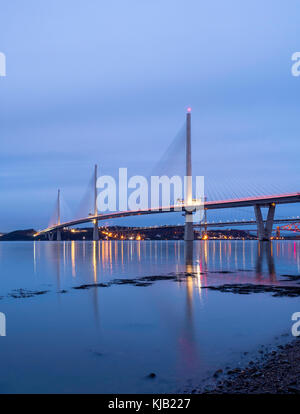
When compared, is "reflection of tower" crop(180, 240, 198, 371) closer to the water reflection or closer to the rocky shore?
the rocky shore

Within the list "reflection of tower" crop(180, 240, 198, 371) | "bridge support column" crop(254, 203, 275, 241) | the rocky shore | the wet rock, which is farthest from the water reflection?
"bridge support column" crop(254, 203, 275, 241)

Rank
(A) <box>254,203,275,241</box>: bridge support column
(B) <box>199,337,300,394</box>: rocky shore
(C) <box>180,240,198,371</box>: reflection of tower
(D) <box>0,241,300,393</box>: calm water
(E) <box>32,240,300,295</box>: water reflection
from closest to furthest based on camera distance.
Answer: (B) <box>199,337,300,394</box>: rocky shore < (D) <box>0,241,300,393</box>: calm water < (C) <box>180,240,198,371</box>: reflection of tower < (E) <box>32,240,300,295</box>: water reflection < (A) <box>254,203,275,241</box>: bridge support column

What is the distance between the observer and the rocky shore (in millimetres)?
5508

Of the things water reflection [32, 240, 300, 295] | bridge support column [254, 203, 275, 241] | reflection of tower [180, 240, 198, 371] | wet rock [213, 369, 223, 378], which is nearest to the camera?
wet rock [213, 369, 223, 378]

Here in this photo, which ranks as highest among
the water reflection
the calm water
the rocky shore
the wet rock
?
the rocky shore

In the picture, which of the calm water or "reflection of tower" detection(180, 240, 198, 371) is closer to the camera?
the calm water

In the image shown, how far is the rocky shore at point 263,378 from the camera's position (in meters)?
5.51

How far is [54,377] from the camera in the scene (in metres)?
6.57

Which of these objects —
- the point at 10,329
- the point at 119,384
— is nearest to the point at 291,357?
the point at 119,384

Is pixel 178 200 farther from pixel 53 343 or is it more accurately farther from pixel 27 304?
pixel 53 343

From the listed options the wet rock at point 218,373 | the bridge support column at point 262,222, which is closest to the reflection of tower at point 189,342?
the wet rock at point 218,373

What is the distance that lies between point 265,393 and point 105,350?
3.67 metres

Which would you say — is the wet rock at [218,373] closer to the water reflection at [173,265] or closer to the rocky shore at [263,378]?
the rocky shore at [263,378]

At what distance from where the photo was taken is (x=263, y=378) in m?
5.92
